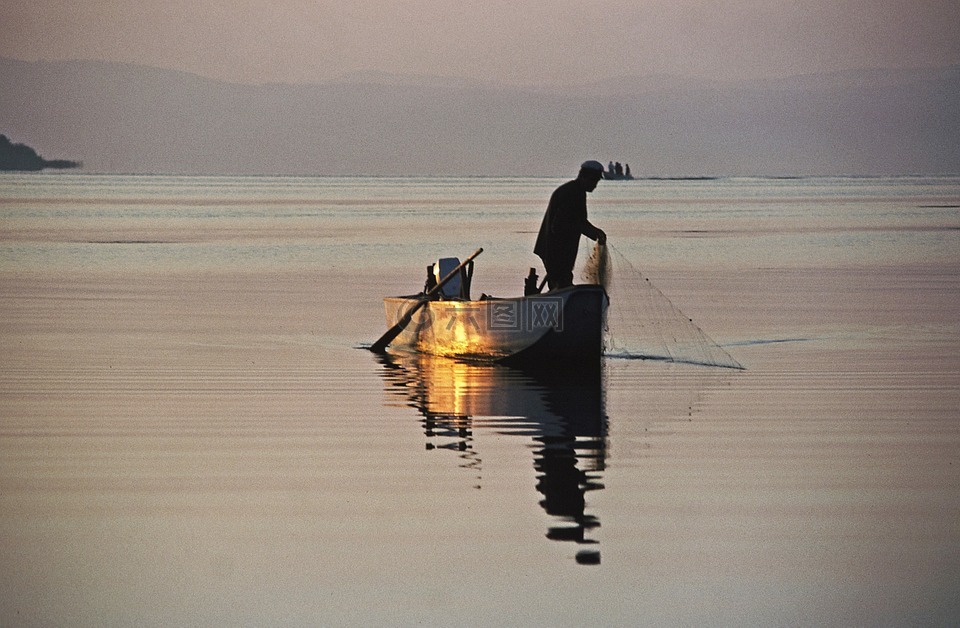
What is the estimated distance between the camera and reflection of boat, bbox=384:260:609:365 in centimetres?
1869

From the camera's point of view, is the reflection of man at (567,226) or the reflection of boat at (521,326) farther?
the reflection of boat at (521,326)

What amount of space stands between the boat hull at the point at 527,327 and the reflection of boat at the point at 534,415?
0.74 ft

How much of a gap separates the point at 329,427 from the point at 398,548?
497 cm

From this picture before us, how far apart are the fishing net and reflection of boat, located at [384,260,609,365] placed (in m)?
0.53

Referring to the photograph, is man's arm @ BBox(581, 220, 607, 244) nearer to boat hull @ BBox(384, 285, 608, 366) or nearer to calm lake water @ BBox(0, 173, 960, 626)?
boat hull @ BBox(384, 285, 608, 366)

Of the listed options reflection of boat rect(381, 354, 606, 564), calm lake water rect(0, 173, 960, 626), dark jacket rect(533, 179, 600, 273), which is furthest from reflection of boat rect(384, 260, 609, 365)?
dark jacket rect(533, 179, 600, 273)

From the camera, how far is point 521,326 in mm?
19172

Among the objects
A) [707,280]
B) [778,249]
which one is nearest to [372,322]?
[707,280]

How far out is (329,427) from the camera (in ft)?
48.2

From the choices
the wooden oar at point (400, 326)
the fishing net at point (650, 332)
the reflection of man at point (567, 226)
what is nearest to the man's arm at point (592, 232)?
the reflection of man at point (567, 226)

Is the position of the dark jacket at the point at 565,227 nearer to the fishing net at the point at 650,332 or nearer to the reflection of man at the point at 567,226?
the reflection of man at the point at 567,226

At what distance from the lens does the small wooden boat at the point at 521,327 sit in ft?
61.3

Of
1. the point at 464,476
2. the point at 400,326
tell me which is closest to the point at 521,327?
the point at 400,326

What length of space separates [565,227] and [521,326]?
1350 millimetres
